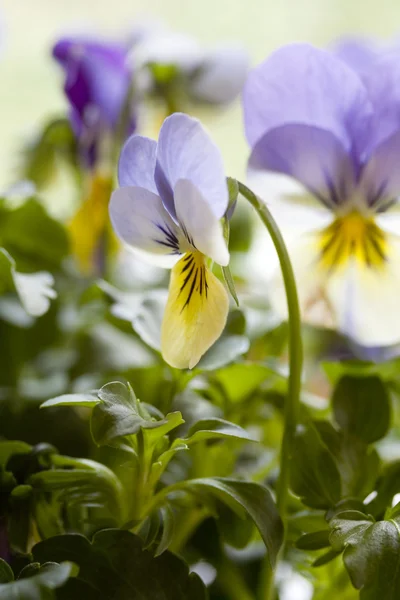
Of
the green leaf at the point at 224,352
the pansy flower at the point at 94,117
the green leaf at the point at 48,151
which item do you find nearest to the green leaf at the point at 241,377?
the green leaf at the point at 224,352

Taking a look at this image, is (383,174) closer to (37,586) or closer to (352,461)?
(352,461)

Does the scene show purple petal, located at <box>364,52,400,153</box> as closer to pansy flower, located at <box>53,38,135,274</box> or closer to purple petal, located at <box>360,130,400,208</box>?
purple petal, located at <box>360,130,400,208</box>

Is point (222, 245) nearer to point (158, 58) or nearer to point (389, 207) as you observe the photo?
point (389, 207)

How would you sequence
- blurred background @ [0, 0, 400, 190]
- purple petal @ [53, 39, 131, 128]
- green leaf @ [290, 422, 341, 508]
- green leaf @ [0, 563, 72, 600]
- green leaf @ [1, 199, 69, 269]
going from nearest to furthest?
1. green leaf @ [0, 563, 72, 600]
2. green leaf @ [290, 422, 341, 508]
3. green leaf @ [1, 199, 69, 269]
4. purple petal @ [53, 39, 131, 128]
5. blurred background @ [0, 0, 400, 190]

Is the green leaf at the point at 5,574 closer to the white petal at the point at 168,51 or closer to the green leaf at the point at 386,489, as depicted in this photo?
the green leaf at the point at 386,489

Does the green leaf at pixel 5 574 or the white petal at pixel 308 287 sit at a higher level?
the white petal at pixel 308 287

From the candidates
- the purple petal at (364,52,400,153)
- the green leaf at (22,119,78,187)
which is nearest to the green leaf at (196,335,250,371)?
the purple petal at (364,52,400,153)

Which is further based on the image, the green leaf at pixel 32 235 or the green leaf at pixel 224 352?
the green leaf at pixel 32 235

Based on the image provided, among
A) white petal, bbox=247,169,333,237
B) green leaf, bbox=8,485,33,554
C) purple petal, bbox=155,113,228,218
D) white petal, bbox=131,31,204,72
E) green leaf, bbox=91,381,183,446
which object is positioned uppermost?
purple petal, bbox=155,113,228,218
